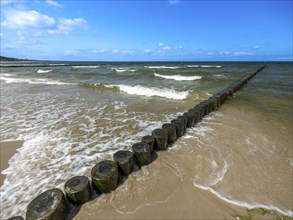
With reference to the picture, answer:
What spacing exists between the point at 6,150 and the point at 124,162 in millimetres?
3529

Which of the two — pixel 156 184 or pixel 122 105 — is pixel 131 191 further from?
pixel 122 105

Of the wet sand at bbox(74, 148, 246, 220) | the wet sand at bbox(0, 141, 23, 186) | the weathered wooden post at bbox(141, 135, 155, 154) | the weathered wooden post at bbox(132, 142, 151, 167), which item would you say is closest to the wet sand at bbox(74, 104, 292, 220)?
the wet sand at bbox(74, 148, 246, 220)

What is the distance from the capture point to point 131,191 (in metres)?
3.51

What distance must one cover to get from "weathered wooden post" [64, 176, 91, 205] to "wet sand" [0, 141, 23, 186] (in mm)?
1965

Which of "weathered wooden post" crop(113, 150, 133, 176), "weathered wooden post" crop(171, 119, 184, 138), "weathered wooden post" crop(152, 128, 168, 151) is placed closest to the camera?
"weathered wooden post" crop(113, 150, 133, 176)

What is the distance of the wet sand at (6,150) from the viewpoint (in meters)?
4.48

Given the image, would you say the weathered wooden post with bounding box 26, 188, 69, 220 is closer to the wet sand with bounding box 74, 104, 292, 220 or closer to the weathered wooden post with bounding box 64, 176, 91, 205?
the weathered wooden post with bounding box 64, 176, 91, 205

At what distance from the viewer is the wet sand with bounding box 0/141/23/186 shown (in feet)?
14.7

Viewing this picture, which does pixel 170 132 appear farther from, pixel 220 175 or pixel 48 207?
pixel 48 207

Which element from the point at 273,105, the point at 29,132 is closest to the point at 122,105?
the point at 29,132

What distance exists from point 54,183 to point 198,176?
9.34ft

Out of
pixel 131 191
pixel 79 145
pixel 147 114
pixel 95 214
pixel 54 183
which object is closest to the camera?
pixel 95 214

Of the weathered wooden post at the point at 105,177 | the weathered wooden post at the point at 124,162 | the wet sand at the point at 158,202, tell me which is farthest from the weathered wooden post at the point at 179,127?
the weathered wooden post at the point at 105,177

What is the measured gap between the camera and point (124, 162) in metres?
3.72
